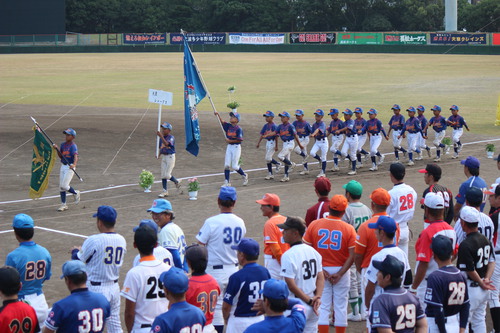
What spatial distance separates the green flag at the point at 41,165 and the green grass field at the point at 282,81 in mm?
19291

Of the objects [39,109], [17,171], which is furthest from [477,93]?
[17,171]

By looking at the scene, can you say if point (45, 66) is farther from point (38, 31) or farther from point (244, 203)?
point (244, 203)

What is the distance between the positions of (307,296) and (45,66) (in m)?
61.2

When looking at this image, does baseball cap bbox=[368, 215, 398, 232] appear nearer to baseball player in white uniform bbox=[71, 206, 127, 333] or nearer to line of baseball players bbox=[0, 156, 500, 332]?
line of baseball players bbox=[0, 156, 500, 332]

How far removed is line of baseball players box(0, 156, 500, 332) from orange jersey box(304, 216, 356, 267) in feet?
0.04

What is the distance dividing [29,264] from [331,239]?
147 inches

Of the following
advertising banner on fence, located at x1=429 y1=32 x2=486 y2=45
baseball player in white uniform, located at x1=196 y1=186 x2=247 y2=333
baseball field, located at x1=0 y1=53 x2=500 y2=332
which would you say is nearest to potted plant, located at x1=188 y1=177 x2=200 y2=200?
baseball field, located at x1=0 y1=53 x2=500 y2=332

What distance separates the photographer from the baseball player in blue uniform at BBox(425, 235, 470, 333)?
7.43 m

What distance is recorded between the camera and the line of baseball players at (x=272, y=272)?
6.64 meters

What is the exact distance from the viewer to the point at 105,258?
8453 millimetres

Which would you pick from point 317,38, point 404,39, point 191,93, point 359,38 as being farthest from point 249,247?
point 317,38

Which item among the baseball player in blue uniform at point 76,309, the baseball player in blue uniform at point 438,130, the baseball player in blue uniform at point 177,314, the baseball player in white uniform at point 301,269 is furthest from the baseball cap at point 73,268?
the baseball player in blue uniform at point 438,130

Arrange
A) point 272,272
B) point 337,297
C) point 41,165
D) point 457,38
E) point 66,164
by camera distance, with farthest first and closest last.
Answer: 1. point 457,38
2. point 66,164
3. point 41,165
4. point 272,272
5. point 337,297

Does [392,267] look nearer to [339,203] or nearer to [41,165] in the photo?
[339,203]
